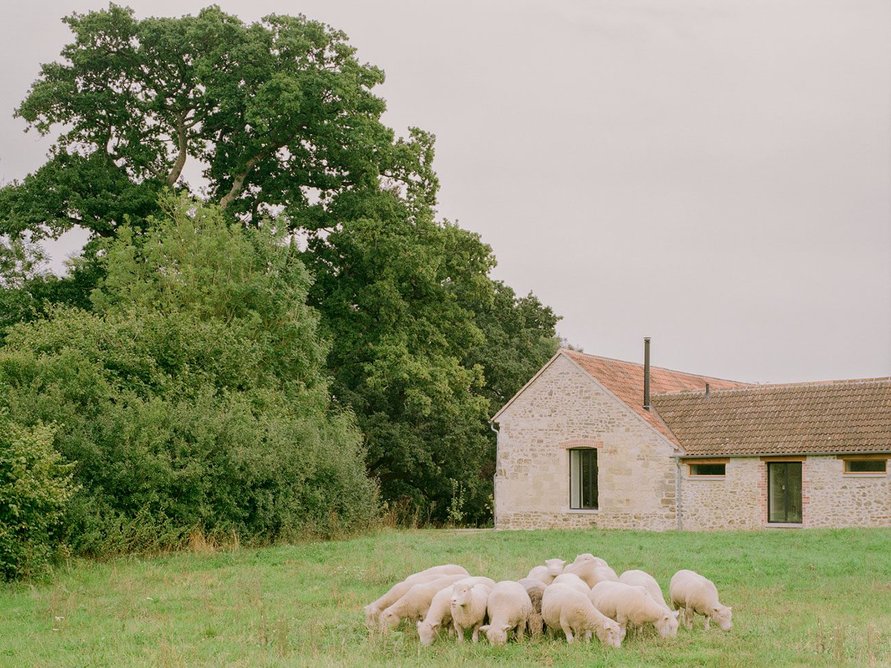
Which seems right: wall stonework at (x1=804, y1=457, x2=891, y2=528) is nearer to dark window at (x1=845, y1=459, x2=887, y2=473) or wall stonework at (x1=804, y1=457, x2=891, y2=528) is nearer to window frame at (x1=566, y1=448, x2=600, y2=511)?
dark window at (x1=845, y1=459, x2=887, y2=473)

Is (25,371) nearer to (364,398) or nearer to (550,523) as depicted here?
(550,523)

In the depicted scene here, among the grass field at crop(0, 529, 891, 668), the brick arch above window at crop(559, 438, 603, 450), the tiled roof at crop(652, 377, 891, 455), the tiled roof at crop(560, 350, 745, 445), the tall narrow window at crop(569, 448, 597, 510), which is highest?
the tiled roof at crop(560, 350, 745, 445)

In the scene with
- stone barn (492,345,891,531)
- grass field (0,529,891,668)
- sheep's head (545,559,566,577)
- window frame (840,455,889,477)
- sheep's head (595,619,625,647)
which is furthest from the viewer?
stone barn (492,345,891,531)

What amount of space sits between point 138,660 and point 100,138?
2502cm

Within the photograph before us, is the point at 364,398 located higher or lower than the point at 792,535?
higher

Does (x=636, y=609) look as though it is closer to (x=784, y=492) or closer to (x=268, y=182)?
(x=784, y=492)

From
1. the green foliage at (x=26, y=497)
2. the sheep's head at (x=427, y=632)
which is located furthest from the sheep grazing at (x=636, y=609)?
the green foliage at (x=26, y=497)

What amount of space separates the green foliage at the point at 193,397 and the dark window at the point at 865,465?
1227 centimetres

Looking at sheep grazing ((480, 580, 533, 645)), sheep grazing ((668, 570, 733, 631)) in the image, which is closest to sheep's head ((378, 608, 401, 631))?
sheep grazing ((480, 580, 533, 645))

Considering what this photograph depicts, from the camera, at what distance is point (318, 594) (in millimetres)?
13461

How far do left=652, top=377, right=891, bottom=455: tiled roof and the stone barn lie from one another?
4cm

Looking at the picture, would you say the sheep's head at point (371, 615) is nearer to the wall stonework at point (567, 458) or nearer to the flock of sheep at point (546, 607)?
the flock of sheep at point (546, 607)

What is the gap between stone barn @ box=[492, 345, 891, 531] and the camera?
2595 centimetres

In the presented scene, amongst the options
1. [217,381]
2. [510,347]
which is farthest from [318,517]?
[510,347]
